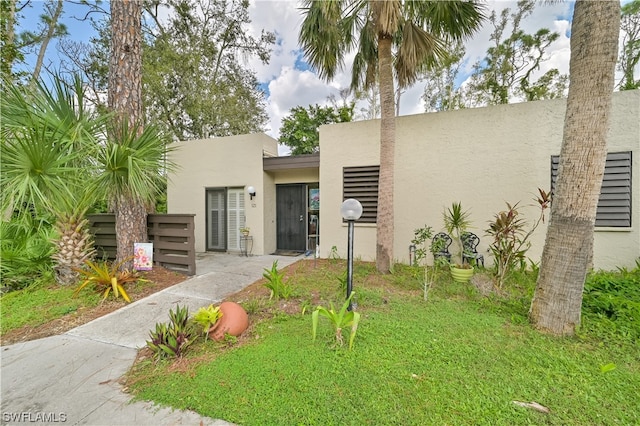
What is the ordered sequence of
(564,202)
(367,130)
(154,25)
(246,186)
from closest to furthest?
(564,202), (367,130), (246,186), (154,25)

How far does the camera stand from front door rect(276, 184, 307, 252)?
805cm

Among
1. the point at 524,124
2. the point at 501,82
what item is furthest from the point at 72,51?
the point at 501,82

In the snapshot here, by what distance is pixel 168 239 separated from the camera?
5105 millimetres

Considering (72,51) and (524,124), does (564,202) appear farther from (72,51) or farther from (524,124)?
(72,51)

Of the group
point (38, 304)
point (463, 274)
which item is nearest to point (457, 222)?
point (463, 274)

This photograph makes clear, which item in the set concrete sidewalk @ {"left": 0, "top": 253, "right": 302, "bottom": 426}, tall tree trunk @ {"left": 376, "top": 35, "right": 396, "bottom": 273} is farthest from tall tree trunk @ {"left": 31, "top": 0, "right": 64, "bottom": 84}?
tall tree trunk @ {"left": 376, "top": 35, "right": 396, "bottom": 273}

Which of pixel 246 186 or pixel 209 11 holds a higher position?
pixel 209 11

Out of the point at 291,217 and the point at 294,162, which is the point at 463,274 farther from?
the point at 291,217

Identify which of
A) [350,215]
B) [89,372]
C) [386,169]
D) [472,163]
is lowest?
[89,372]

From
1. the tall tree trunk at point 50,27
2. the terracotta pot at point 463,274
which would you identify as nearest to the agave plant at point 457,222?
the terracotta pot at point 463,274

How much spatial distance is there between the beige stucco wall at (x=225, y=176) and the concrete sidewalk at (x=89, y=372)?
382 cm

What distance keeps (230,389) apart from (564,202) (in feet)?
12.5

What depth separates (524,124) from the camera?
206 inches

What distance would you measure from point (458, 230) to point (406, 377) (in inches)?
162
